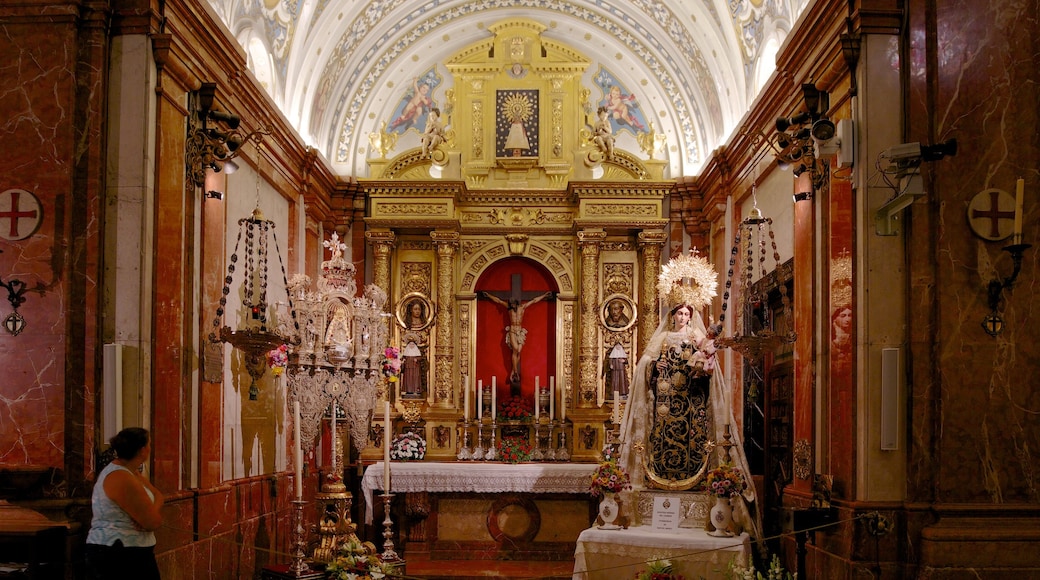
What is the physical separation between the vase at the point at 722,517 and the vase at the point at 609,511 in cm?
93

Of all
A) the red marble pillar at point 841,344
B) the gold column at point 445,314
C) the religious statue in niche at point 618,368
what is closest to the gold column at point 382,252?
the gold column at point 445,314

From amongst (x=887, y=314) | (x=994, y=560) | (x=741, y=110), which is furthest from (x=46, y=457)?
(x=741, y=110)

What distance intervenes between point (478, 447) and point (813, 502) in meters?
6.43

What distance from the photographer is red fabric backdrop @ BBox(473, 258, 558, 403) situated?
14.0m

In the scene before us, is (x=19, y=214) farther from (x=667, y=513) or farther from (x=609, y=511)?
(x=667, y=513)

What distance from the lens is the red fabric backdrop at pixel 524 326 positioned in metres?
14.0

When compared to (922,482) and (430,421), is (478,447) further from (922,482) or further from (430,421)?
(922,482)

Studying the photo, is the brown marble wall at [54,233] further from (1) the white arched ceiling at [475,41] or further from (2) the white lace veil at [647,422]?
(2) the white lace veil at [647,422]

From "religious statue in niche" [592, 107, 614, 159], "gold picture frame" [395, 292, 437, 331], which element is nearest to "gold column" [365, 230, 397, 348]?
"gold picture frame" [395, 292, 437, 331]

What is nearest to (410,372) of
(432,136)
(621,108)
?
(432,136)

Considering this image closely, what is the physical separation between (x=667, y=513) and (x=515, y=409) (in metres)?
4.50

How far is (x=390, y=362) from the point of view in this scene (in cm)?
1099

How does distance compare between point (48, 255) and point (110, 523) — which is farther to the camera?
point (48, 255)

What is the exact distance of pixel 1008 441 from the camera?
6816 mm
